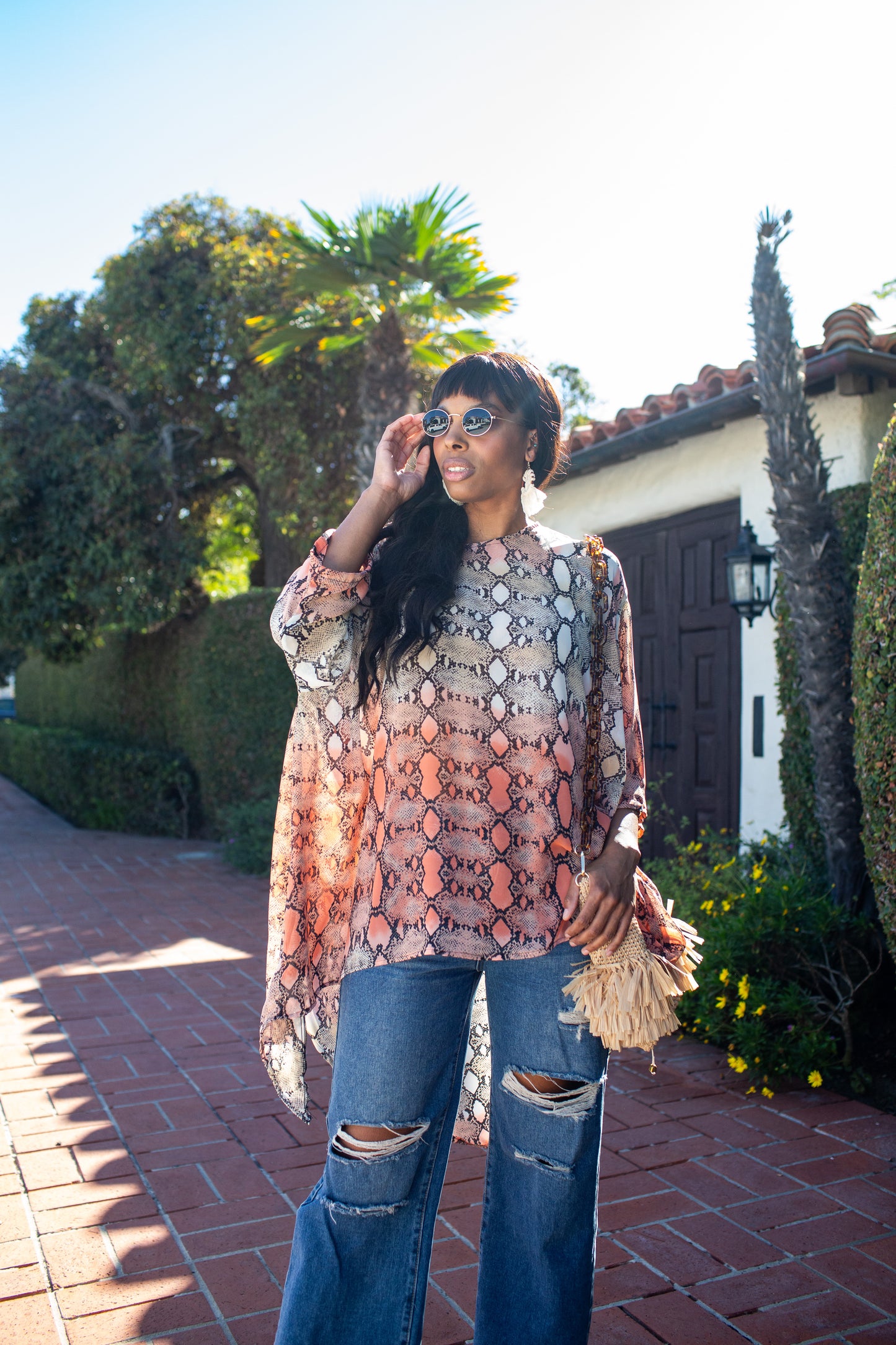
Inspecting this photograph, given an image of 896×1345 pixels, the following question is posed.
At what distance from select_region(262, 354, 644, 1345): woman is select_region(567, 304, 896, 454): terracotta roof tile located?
3449 mm

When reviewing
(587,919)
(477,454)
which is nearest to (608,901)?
(587,919)

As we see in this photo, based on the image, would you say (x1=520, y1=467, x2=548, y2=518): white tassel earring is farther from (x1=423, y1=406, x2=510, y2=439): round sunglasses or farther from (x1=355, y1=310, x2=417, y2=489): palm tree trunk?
(x1=355, y1=310, x2=417, y2=489): palm tree trunk

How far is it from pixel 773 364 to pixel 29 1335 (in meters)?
4.50

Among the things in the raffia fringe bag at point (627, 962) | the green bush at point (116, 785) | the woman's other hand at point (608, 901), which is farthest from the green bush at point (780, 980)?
the green bush at point (116, 785)

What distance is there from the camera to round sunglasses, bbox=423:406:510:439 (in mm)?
1953

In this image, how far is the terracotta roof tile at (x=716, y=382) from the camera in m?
5.41

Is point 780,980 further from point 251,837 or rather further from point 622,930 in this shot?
point 251,837

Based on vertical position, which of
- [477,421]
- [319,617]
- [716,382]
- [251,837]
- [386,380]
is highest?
[386,380]

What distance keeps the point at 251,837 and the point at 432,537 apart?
7.70 metres

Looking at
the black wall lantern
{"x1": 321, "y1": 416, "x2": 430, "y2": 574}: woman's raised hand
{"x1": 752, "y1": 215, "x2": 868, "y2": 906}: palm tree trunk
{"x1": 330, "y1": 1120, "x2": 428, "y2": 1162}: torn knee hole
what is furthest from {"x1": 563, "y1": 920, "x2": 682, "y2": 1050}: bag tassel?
the black wall lantern

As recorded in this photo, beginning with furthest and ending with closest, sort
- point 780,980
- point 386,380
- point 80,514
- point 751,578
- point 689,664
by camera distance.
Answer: point 80,514 → point 386,380 → point 689,664 → point 751,578 → point 780,980

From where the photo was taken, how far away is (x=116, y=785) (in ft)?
39.3

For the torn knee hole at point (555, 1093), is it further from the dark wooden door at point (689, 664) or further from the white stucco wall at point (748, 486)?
the dark wooden door at point (689, 664)

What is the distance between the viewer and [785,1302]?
2.48m
